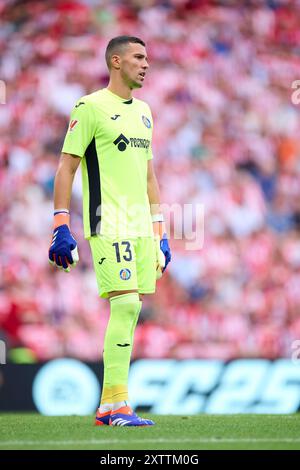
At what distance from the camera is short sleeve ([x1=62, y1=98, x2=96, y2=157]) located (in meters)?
4.96

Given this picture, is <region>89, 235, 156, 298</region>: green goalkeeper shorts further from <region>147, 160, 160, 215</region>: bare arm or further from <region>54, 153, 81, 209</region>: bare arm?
<region>147, 160, 160, 215</region>: bare arm

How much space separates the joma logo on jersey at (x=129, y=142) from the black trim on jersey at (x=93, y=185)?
127mm

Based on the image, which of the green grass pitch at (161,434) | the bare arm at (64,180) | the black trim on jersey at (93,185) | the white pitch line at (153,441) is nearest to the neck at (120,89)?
the black trim on jersey at (93,185)

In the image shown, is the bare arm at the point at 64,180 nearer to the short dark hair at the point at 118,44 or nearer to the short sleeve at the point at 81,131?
the short sleeve at the point at 81,131

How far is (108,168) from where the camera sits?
5000mm

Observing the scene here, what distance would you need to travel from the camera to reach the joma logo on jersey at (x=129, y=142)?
16.5ft

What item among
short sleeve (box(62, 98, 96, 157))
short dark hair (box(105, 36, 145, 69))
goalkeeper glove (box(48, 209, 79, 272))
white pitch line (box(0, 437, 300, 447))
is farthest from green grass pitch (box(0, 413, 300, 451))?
short dark hair (box(105, 36, 145, 69))

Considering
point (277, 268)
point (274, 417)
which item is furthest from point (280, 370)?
point (277, 268)

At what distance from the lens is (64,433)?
15.4 feet

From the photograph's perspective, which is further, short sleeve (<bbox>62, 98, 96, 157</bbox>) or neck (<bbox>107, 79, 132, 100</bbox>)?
neck (<bbox>107, 79, 132, 100</bbox>)

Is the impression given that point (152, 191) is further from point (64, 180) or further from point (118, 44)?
point (118, 44)

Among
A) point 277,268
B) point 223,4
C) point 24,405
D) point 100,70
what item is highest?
point 223,4

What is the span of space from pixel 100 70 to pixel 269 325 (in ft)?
10.4
